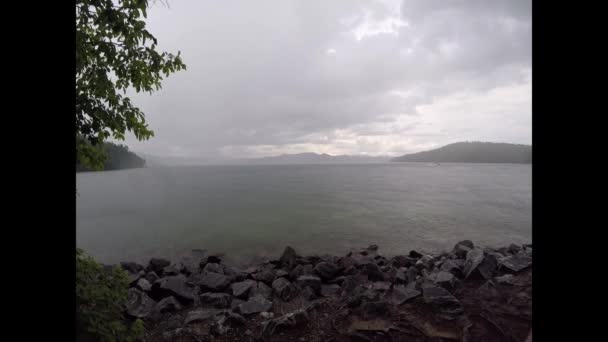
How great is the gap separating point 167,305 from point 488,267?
35.0 ft

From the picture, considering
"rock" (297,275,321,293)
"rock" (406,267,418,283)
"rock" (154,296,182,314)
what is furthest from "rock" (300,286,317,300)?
"rock" (154,296,182,314)

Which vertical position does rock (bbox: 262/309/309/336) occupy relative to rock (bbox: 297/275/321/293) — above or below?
above

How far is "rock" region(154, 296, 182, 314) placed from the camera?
24.8ft

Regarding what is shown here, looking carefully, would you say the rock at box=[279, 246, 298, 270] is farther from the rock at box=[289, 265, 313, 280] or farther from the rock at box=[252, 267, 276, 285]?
the rock at box=[252, 267, 276, 285]

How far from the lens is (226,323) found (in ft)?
21.2

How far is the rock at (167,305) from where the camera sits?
756 cm

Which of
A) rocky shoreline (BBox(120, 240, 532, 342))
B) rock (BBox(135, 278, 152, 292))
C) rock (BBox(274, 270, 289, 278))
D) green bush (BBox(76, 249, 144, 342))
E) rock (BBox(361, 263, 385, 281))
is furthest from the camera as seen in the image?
rock (BBox(274, 270, 289, 278))

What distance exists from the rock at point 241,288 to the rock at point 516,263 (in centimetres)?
900

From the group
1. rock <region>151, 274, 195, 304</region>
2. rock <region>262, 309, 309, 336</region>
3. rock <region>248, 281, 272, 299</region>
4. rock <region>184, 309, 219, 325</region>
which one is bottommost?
rock <region>248, 281, 272, 299</region>

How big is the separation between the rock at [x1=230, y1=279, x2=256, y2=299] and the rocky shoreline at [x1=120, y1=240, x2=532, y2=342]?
3cm

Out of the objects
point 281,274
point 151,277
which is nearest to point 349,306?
point 281,274

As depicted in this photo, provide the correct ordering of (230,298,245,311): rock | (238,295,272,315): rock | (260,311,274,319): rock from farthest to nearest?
(230,298,245,311): rock
(238,295,272,315): rock
(260,311,274,319): rock

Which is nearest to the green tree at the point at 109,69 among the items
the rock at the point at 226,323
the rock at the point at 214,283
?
the rock at the point at 226,323

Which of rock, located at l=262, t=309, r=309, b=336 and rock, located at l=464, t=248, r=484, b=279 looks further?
rock, located at l=464, t=248, r=484, b=279
